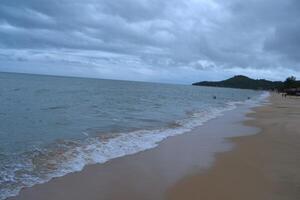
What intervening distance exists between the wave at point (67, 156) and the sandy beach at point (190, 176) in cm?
35

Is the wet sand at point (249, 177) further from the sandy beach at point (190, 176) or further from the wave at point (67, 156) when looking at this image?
the wave at point (67, 156)

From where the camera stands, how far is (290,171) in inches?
320

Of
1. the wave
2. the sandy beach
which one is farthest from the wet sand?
the wave

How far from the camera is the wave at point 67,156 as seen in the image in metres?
7.05

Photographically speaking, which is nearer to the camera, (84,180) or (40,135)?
(84,180)

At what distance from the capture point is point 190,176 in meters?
7.64

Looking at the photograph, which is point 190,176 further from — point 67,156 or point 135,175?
point 67,156

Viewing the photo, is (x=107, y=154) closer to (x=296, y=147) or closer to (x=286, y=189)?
(x=286, y=189)

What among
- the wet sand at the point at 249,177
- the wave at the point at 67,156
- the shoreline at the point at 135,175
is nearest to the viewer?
the shoreline at the point at 135,175

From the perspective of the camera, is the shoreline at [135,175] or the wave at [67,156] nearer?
the shoreline at [135,175]

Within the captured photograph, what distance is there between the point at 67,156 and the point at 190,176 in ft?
12.4

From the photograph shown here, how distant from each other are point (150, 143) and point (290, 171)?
5.16 meters

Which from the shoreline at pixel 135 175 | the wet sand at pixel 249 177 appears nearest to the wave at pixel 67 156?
the shoreline at pixel 135 175

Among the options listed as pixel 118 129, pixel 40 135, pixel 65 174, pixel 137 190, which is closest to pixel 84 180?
pixel 65 174
